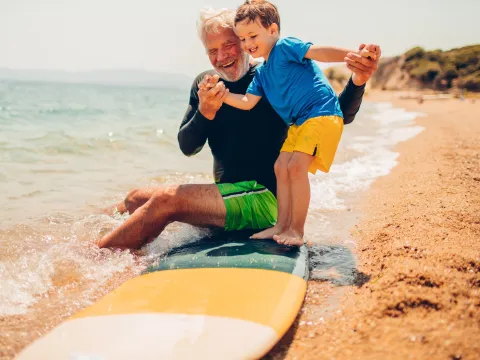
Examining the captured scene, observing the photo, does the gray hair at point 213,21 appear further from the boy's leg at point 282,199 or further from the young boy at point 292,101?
the boy's leg at point 282,199

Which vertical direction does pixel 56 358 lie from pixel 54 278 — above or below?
above

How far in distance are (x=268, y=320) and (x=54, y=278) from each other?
1576 millimetres

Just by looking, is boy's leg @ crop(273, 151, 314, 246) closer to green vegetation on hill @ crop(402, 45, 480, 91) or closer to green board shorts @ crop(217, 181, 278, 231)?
green board shorts @ crop(217, 181, 278, 231)

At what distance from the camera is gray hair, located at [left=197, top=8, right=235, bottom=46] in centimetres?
323

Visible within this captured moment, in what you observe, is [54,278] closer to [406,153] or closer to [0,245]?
[0,245]

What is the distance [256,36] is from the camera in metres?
3.16

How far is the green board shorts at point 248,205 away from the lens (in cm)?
327

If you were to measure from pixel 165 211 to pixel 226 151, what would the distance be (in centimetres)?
64

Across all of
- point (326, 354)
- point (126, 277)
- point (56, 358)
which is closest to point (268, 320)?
point (326, 354)

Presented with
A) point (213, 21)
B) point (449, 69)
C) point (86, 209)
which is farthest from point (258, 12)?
point (449, 69)

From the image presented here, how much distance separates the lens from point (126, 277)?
3006 millimetres

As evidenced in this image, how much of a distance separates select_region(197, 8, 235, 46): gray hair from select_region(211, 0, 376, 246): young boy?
0.14 m

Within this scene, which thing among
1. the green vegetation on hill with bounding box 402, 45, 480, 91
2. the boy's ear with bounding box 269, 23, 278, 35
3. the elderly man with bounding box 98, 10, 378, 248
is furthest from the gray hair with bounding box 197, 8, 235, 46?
the green vegetation on hill with bounding box 402, 45, 480, 91

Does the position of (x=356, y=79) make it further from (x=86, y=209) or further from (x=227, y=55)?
(x=86, y=209)
